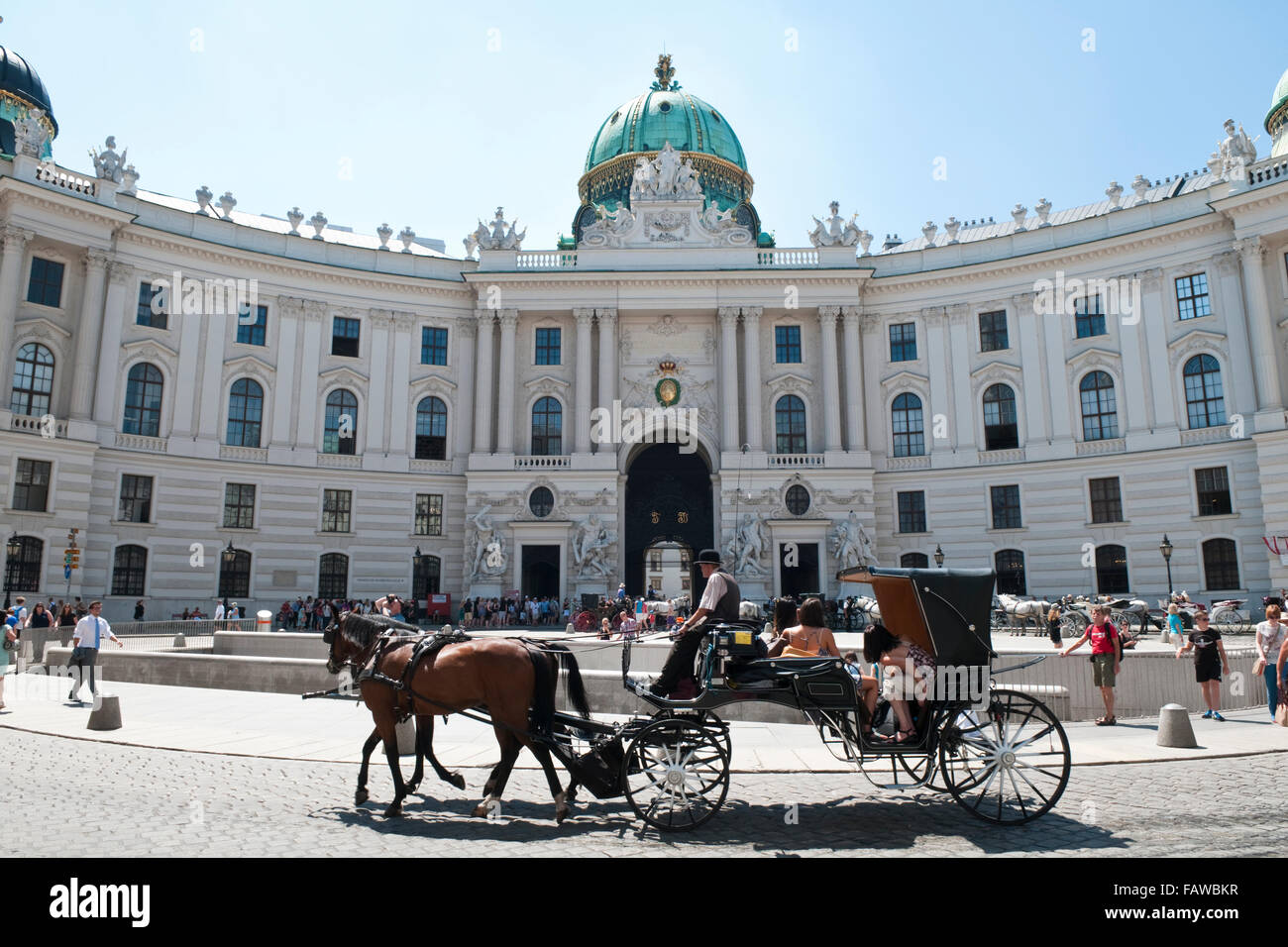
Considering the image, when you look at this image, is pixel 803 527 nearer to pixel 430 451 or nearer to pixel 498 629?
pixel 498 629

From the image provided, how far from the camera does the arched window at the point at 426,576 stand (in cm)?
4059

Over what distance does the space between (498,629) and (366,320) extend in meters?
18.3

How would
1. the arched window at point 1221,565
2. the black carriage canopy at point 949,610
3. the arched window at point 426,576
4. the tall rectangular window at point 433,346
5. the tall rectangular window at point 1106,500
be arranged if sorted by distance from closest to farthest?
1. the black carriage canopy at point 949,610
2. the arched window at point 1221,565
3. the tall rectangular window at point 1106,500
4. the arched window at point 426,576
5. the tall rectangular window at point 433,346

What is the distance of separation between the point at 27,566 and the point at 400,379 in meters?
17.7

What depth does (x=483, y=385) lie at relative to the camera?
42.3 meters

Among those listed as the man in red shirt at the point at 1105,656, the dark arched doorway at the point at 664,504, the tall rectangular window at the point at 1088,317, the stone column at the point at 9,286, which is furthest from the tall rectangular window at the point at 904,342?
the stone column at the point at 9,286

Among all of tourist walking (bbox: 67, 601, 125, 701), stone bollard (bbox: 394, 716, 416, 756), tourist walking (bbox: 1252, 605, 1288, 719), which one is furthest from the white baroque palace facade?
stone bollard (bbox: 394, 716, 416, 756)

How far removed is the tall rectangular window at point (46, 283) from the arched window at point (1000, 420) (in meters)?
43.3

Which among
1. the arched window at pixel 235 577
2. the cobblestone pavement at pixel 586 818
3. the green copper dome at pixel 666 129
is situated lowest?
the cobblestone pavement at pixel 586 818

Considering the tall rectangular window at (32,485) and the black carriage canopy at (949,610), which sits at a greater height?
the tall rectangular window at (32,485)

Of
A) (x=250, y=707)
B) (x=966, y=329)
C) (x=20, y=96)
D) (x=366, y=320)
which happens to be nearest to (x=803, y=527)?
(x=966, y=329)

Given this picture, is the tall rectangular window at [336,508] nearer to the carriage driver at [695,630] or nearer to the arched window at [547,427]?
the arched window at [547,427]

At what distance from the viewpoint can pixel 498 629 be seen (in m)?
34.5

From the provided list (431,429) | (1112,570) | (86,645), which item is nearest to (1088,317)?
(1112,570)
